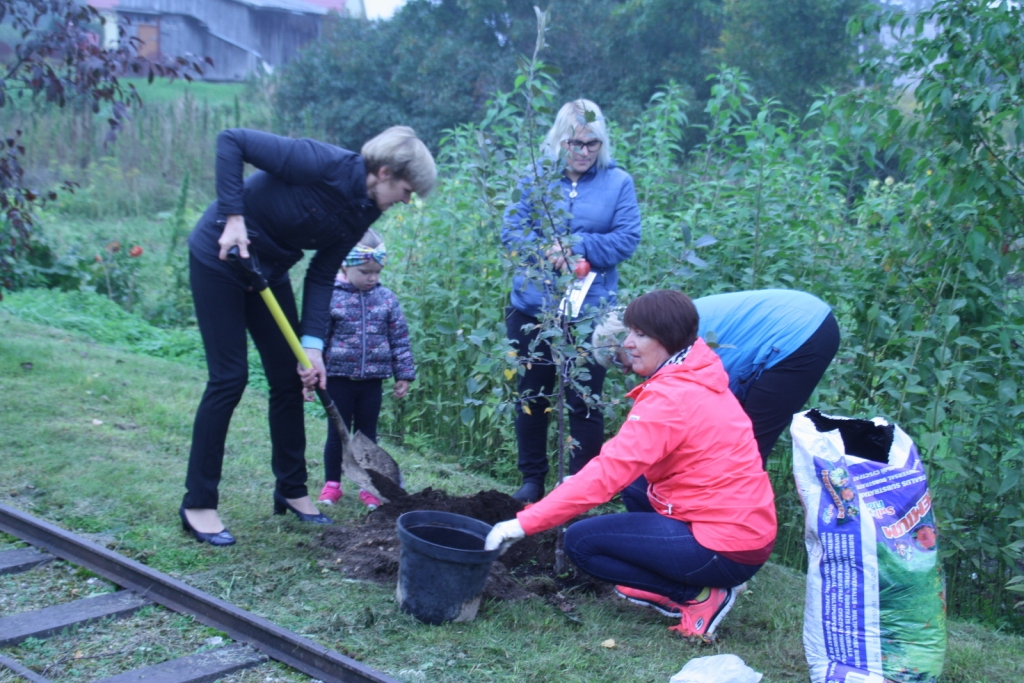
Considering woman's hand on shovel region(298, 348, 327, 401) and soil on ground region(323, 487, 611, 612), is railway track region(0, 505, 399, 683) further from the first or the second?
woman's hand on shovel region(298, 348, 327, 401)

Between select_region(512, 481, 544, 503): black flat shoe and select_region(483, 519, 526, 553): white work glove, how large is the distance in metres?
1.47

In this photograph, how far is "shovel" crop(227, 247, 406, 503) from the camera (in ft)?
12.5

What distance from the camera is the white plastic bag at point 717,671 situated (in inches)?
121

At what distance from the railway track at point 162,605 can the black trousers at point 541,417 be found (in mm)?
1720

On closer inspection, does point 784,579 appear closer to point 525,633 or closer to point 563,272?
point 525,633

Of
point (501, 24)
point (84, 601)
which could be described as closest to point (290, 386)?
point (84, 601)

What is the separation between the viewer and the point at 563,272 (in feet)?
13.4

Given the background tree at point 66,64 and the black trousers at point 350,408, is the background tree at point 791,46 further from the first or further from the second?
the black trousers at point 350,408

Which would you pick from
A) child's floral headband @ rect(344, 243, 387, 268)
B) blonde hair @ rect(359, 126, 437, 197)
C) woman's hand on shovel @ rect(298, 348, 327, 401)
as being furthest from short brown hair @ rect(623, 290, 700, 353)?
child's floral headband @ rect(344, 243, 387, 268)

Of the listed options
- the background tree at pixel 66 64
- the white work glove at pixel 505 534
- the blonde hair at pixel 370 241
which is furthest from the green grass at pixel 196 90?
the white work glove at pixel 505 534

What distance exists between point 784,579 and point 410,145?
106 inches

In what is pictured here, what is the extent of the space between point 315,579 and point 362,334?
1444 millimetres

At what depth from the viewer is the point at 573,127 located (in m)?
4.12

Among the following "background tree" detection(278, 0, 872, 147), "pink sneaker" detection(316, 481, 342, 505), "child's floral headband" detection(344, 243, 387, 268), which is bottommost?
"pink sneaker" detection(316, 481, 342, 505)
